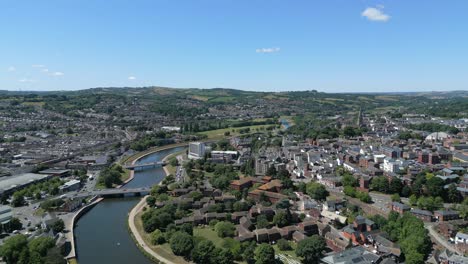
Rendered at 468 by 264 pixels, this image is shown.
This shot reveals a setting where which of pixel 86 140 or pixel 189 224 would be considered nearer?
pixel 189 224

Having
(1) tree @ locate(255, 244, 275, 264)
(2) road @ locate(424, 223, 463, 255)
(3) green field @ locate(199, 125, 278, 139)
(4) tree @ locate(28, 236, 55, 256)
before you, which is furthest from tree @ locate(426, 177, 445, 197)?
(3) green field @ locate(199, 125, 278, 139)

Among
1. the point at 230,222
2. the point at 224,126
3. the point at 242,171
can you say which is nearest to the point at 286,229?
the point at 230,222

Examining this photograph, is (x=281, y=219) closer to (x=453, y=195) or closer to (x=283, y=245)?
(x=283, y=245)

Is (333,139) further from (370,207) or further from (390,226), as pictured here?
(390,226)

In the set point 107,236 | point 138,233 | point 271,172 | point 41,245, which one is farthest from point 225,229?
point 271,172

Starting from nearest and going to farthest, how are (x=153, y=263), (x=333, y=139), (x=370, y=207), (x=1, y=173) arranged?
(x=153, y=263) < (x=370, y=207) < (x=1, y=173) < (x=333, y=139)

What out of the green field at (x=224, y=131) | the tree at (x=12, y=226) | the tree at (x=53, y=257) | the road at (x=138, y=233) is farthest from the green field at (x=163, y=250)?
the green field at (x=224, y=131)

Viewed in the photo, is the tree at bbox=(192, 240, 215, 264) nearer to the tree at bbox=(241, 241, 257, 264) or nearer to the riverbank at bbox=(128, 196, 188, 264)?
the riverbank at bbox=(128, 196, 188, 264)
